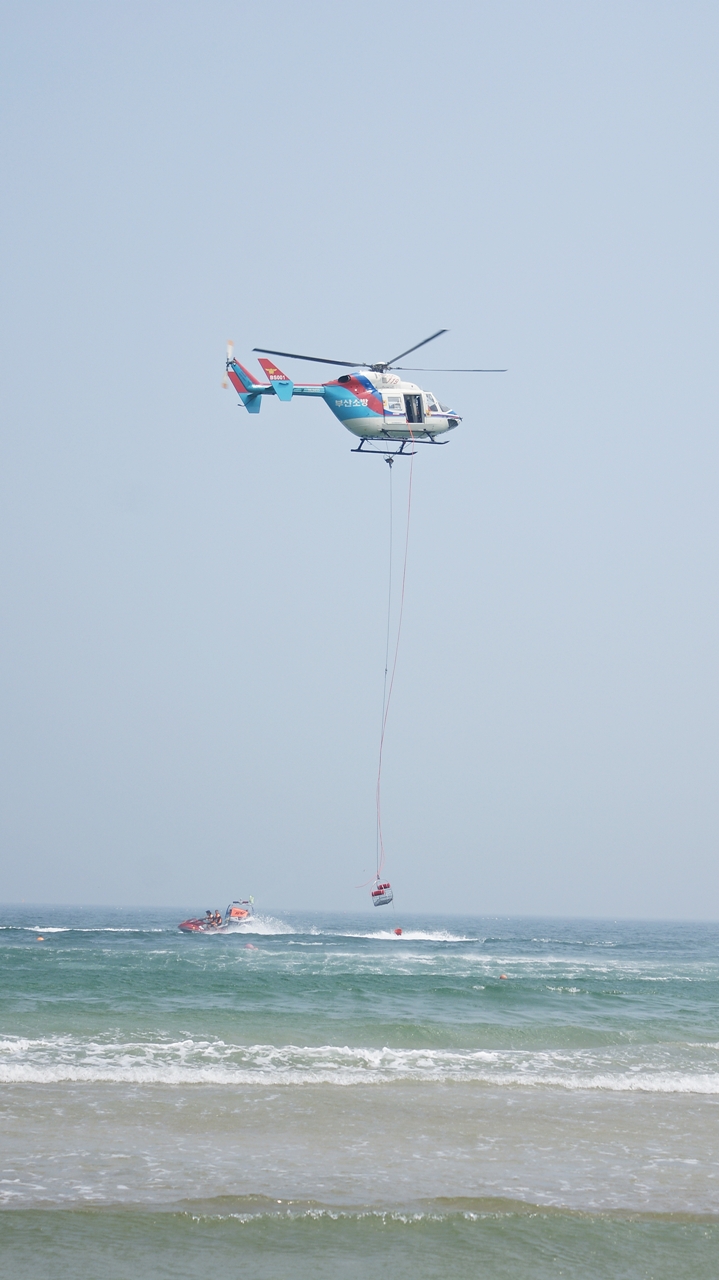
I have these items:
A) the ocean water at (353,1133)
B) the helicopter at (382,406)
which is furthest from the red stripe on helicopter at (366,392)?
the ocean water at (353,1133)

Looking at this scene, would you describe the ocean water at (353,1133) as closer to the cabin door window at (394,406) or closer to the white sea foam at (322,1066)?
the white sea foam at (322,1066)

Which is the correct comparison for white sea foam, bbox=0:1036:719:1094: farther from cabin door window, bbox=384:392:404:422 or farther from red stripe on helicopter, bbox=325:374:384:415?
red stripe on helicopter, bbox=325:374:384:415

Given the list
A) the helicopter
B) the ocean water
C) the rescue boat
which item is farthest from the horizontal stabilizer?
the rescue boat

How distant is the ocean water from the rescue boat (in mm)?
34045

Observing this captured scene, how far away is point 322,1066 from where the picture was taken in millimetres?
17719

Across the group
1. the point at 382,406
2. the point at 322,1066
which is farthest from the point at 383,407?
the point at 322,1066

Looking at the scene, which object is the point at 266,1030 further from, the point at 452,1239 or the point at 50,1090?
the point at 452,1239

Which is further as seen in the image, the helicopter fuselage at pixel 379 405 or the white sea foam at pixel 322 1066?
the helicopter fuselage at pixel 379 405

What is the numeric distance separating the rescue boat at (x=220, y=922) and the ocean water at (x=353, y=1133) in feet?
112

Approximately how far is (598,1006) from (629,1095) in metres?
11.1

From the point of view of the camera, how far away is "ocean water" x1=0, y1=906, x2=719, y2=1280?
945 cm

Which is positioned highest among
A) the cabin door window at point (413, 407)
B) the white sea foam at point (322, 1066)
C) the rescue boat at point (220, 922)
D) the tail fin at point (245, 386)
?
the tail fin at point (245, 386)

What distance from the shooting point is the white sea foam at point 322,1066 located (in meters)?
16.6

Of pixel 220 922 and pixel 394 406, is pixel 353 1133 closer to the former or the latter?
pixel 394 406
